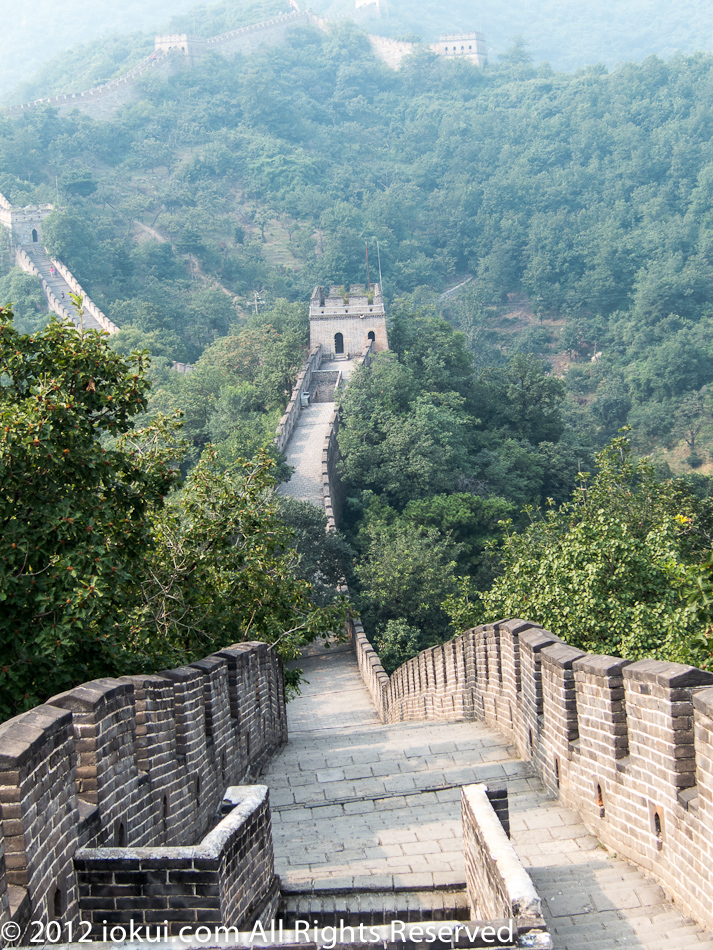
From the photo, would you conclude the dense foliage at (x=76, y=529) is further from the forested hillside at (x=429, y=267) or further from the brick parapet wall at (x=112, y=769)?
the forested hillside at (x=429, y=267)

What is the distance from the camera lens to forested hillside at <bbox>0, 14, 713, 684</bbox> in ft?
113

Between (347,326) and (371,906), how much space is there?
46.5 metres

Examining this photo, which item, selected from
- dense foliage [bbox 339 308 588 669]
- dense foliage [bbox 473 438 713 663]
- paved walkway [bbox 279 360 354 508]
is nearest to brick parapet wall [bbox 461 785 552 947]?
dense foliage [bbox 473 438 713 663]

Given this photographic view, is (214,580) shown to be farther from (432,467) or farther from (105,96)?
(105,96)

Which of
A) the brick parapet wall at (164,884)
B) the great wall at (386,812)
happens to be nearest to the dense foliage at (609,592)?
the great wall at (386,812)

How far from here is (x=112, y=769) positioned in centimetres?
582

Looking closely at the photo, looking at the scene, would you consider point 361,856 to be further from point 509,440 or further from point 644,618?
point 509,440

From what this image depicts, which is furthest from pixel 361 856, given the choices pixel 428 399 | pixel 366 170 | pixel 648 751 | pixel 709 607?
pixel 366 170

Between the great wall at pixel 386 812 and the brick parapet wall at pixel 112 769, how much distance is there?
0.02m

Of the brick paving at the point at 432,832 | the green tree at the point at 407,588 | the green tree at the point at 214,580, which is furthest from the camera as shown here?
the green tree at the point at 407,588

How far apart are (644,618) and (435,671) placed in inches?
122

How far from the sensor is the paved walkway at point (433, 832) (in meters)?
5.65

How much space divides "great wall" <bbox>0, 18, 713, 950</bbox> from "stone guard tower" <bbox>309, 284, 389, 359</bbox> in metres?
41.1

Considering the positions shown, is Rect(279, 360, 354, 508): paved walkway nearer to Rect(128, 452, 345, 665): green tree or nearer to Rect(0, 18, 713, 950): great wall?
Rect(128, 452, 345, 665): green tree
